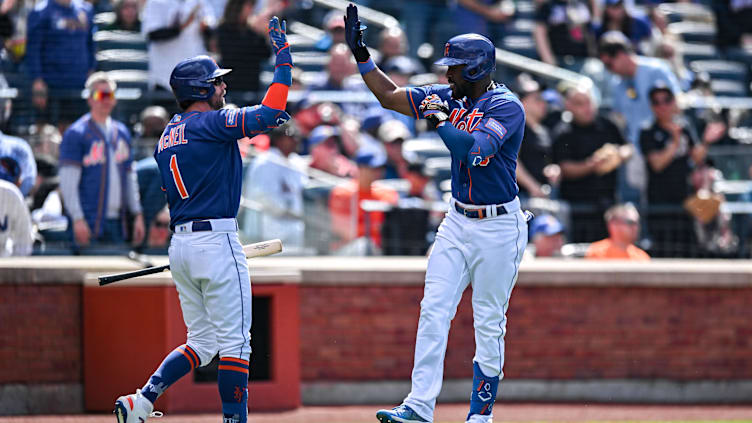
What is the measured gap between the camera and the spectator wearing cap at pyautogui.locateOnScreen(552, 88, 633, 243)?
930 centimetres

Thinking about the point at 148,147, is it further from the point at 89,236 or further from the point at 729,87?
the point at 729,87

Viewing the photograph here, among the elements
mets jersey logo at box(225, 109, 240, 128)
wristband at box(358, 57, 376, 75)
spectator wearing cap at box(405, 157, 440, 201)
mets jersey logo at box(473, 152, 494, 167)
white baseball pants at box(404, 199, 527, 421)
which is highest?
wristband at box(358, 57, 376, 75)

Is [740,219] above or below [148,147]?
below

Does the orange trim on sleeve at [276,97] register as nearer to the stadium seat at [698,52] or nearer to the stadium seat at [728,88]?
the stadium seat at [728,88]

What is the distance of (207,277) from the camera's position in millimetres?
5684

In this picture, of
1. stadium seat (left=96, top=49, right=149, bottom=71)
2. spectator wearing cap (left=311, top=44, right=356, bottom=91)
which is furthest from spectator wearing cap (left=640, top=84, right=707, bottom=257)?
stadium seat (left=96, top=49, right=149, bottom=71)

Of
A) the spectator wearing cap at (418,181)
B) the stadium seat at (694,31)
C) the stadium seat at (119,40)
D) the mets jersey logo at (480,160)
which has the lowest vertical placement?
the spectator wearing cap at (418,181)

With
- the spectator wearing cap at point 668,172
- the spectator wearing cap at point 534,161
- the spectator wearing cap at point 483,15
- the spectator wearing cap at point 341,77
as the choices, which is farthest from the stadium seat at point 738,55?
the spectator wearing cap at point 341,77

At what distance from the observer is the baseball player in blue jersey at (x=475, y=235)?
5664 mm

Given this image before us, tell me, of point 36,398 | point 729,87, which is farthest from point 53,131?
point 729,87

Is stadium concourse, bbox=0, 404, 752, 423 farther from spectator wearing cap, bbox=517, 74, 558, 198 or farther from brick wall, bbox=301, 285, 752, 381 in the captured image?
spectator wearing cap, bbox=517, 74, 558, 198

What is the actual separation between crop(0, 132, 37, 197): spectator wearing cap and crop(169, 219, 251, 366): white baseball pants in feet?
8.81

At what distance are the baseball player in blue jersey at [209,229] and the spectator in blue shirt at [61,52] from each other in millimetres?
2800

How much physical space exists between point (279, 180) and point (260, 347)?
1.37m
